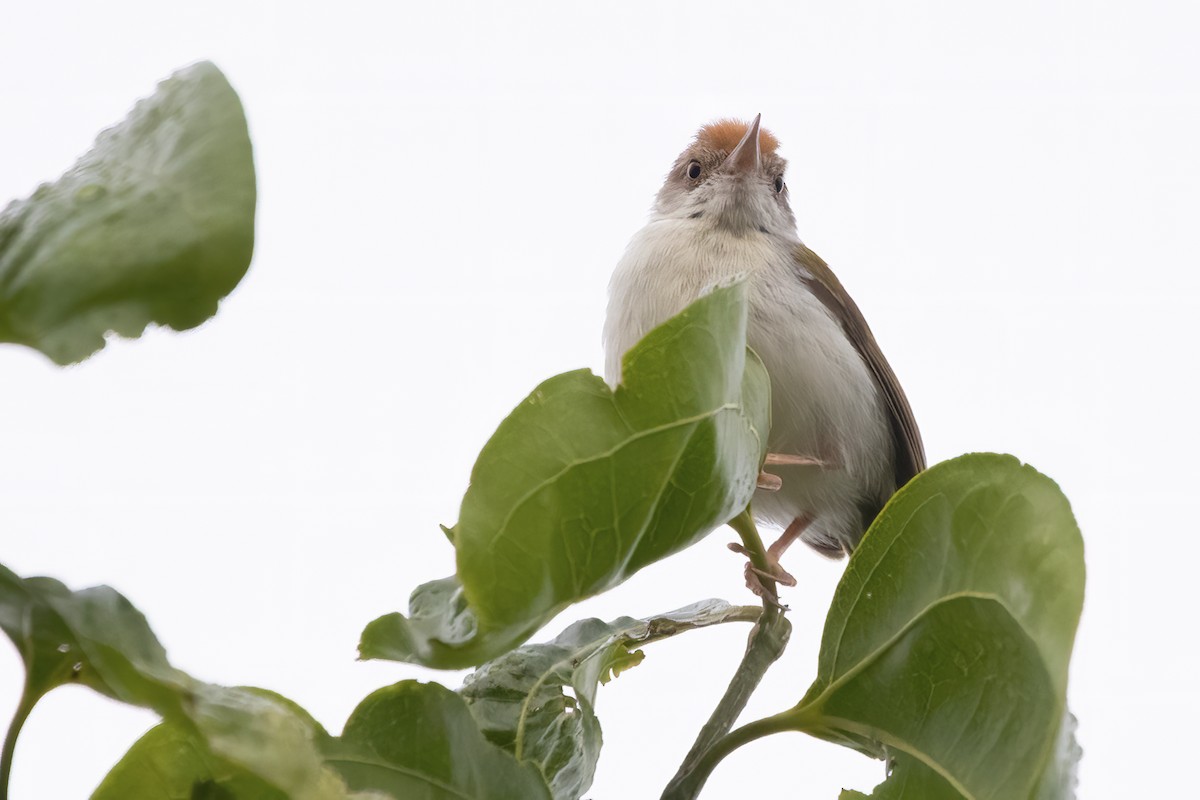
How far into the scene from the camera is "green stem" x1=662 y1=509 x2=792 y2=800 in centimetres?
99

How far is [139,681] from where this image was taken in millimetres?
646

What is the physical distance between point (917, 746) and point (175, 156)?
0.68 meters

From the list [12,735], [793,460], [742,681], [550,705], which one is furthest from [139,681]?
[793,460]

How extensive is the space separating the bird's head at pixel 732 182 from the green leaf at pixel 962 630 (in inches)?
53.4

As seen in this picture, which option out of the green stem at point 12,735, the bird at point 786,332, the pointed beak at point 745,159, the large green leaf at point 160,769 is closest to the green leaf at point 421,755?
the large green leaf at point 160,769

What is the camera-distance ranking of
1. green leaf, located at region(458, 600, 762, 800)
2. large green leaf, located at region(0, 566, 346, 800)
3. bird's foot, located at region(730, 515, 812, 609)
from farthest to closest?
bird's foot, located at region(730, 515, 812, 609) → green leaf, located at region(458, 600, 762, 800) → large green leaf, located at region(0, 566, 346, 800)

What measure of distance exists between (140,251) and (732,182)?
5.66 ft

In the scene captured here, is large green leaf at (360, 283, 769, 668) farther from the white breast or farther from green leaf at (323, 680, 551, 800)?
the white breast

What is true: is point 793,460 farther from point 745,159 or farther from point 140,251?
point 140,251

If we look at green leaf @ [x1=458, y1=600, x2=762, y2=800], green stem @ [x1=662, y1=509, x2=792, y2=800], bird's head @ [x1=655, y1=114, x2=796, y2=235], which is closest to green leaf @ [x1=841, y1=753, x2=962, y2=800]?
green stem @ [x1=662, y1=509, x2=792, y2=800]

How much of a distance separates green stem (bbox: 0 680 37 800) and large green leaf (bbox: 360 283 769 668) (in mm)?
203

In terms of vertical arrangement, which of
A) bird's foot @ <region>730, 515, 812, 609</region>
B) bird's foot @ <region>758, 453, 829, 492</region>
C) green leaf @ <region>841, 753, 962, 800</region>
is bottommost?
green leaf @ <region>841, 753, 962, 800</region>

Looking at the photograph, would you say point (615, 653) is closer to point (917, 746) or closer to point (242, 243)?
point (917, 746)

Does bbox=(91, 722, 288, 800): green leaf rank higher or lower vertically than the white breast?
lower
